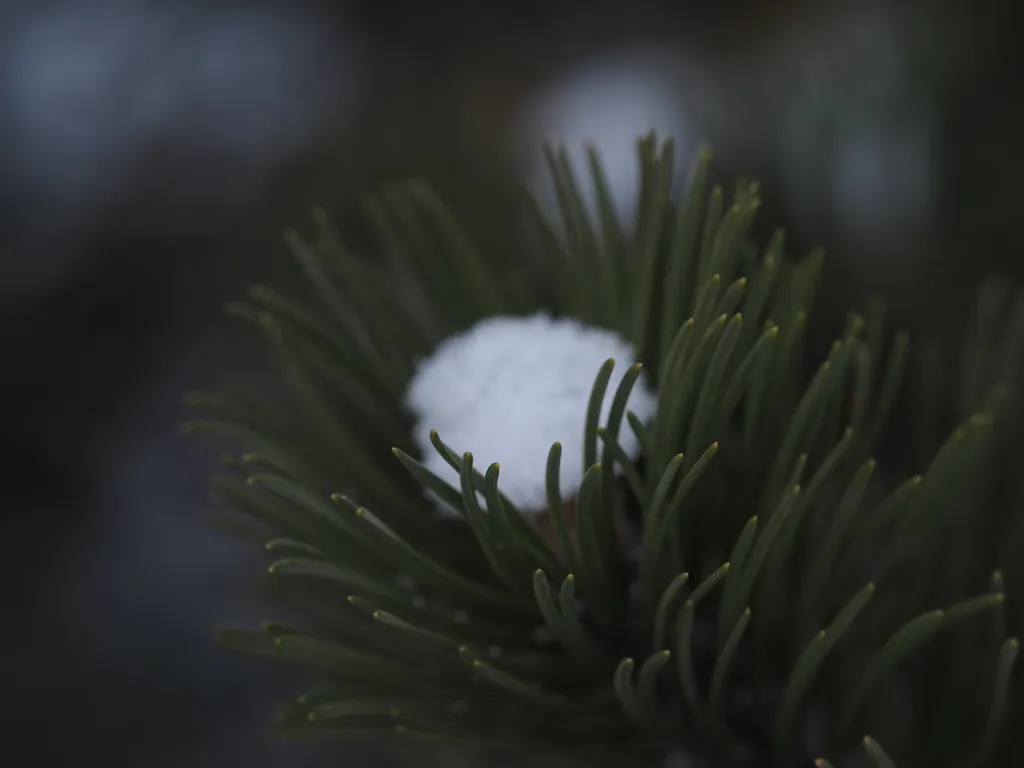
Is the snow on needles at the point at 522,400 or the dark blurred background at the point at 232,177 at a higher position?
the dark blurred background at the point at 232,177

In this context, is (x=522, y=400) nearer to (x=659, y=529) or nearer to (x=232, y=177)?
(x=659, y=529)

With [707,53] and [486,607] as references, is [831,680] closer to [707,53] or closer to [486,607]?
[486,607]

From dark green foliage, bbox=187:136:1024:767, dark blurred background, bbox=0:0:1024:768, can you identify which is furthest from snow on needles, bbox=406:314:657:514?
dark blurred background, bbox=0:0:1024:768

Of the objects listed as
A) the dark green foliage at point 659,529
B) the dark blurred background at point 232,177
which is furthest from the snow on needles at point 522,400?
the dark blurred background at point 232,177

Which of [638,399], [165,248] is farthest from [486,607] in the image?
[165,248]

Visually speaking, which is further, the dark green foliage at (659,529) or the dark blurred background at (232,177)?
the dark blurred background at (232,177)

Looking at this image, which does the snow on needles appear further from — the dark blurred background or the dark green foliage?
the dark blurred background

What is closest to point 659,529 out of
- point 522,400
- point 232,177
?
point 522,400

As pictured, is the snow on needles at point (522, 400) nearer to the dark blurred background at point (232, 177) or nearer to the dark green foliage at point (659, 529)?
the dark green foliage at point (659, 529)
